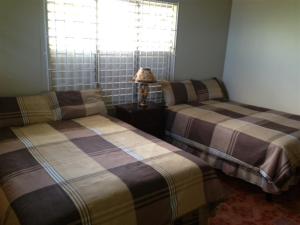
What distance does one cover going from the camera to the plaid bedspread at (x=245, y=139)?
233cm

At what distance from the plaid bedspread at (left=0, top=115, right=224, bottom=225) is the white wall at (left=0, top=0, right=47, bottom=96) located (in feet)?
1.95

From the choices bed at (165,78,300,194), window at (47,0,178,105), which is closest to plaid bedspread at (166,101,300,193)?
bed at (165,78,300,194)

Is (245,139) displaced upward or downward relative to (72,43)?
downward

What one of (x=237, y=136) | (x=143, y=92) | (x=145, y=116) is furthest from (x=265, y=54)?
(x=145, y=116)

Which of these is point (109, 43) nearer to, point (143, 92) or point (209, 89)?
point (143, 92)

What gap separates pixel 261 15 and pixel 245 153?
2099mm

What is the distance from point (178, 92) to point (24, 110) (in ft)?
5.94

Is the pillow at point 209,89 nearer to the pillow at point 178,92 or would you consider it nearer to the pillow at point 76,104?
the pillow at point 178,92

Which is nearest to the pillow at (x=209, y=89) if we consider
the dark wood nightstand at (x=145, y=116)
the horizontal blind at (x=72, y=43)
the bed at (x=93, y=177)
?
the dark wood nightstand at (x=145, y=116)

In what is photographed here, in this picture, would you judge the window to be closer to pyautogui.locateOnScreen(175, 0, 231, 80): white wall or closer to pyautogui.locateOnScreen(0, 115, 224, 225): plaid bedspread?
pyautogui.locateOnScreen(175, 0, 231, 80): white wall

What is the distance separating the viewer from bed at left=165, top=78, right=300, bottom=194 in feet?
7.67

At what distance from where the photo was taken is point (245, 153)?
252 centimetres

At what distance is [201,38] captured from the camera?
3838mm

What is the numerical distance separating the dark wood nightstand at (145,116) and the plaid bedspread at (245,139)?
0.12m
